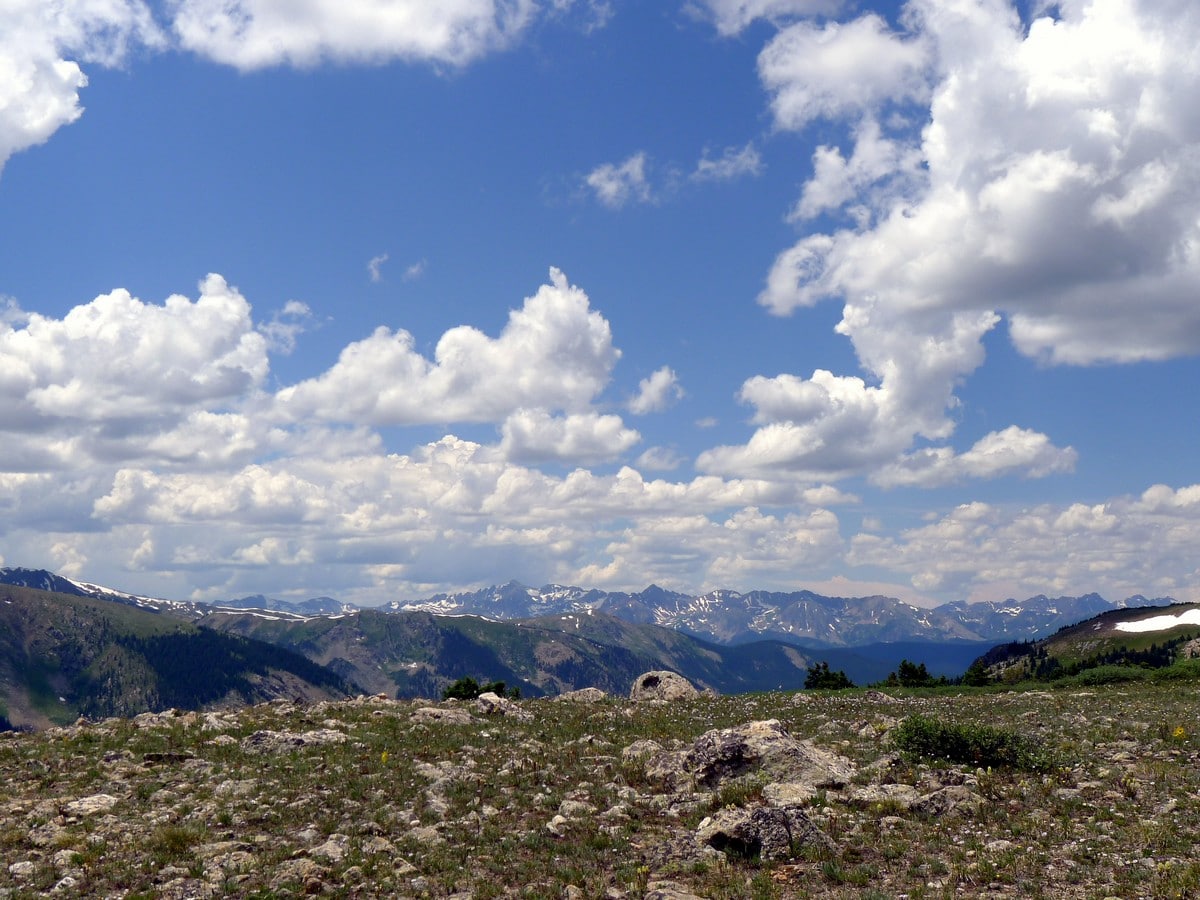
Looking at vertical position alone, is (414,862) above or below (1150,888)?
below

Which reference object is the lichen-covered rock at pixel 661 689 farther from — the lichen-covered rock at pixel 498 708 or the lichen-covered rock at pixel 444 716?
the lichen-covered rock at pixel 444 716

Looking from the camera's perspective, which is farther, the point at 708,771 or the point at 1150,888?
the point at 708,771

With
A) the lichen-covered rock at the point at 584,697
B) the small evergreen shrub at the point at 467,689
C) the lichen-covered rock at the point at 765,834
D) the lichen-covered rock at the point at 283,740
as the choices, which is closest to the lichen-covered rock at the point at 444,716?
the lichen-covered rock at the point at 283,740

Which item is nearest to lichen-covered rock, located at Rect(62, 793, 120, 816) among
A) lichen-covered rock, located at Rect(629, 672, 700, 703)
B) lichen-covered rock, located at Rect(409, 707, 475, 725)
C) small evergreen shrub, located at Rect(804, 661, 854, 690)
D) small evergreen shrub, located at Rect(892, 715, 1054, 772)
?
lichen-covered rock, located at Rect(409, 707, 475, 725)

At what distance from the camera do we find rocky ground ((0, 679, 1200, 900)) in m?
15.7

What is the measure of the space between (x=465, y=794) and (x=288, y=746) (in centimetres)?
978

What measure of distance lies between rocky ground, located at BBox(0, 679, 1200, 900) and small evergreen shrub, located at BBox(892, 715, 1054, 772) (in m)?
0.56

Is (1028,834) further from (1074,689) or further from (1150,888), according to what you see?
(1074,689)

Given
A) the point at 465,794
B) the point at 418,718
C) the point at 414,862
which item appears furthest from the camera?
→ the point at 418,718

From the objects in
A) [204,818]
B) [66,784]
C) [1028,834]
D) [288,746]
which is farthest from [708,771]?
[66,784]

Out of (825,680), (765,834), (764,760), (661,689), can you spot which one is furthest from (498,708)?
(825,680)

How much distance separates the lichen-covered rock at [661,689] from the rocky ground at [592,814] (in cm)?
1934

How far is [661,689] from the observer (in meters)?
54.2

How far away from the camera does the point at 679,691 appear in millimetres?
54281
